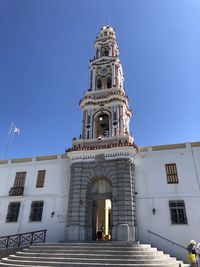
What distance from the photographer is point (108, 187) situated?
18.9 meters

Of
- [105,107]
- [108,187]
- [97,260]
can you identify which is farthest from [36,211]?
[105,107]

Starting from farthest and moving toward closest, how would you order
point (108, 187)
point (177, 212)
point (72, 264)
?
point (108, 187) → point (177, 212) → point (72, 264)

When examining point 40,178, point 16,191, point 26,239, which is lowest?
point 26,239

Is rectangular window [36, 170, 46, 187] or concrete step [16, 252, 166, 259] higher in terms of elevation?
rectangular window [36, 170, 46, 187]

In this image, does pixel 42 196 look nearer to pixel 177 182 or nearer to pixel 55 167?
pixel 55 167

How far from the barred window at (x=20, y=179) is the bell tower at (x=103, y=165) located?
570 centimetres

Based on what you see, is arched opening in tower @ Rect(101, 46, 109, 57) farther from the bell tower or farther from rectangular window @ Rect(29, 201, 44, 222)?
rectangular window @ Rect(29, 201, 44, 222)

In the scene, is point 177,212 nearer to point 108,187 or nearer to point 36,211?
point 108,187

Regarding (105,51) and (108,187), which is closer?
(108,187)

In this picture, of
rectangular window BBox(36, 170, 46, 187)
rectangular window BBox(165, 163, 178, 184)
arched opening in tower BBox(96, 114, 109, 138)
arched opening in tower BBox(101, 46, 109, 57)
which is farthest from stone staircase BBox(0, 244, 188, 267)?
arched opening in tower BBox(101, 46, 109, 57)

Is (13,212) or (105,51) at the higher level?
(105,51)

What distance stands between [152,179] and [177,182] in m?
1.94

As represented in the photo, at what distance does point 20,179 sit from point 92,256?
12.3 metres

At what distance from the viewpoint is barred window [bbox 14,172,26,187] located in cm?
2200
